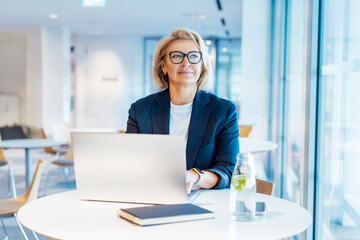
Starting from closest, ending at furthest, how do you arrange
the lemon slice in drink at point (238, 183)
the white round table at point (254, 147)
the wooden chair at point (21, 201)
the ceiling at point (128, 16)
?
the lemon slice in drink at point (238, 183) → the wooden chair at point (21, 201) → the white round table at point (254, 147) → the ceiling at point (128, 16)

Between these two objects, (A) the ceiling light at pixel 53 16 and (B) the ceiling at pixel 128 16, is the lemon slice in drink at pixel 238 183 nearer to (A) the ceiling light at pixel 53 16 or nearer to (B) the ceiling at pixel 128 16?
(B) the ceiling at pixel 128 16

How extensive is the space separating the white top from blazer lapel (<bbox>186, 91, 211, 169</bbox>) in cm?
8

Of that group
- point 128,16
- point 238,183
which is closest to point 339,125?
point 238,183

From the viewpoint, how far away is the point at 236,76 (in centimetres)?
1377

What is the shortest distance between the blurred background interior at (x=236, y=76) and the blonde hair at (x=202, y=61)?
2.71 feet

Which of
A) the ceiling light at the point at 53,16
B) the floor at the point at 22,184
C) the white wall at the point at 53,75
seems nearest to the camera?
the floor at the point at 22,184

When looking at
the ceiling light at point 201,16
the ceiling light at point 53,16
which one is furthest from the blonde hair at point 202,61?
the ceiling light at point 53,16

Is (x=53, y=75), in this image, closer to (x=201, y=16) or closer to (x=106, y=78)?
(x=106, y=78)

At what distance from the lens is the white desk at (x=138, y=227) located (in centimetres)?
145

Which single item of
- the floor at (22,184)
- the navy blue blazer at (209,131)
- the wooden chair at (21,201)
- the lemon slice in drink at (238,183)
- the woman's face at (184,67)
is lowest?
the floor at (22,184)

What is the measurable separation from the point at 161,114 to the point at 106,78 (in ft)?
39.5

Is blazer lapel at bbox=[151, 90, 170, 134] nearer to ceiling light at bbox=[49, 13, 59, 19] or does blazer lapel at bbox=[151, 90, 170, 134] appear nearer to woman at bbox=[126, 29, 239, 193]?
woman at bbox=[126, 29, 239, 193]

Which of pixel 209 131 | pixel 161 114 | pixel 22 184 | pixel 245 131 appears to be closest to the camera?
pixel 209 131

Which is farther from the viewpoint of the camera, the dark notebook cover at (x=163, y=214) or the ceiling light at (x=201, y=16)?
the ceiling light at (x=201, y=16)
